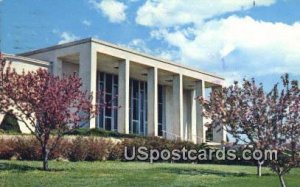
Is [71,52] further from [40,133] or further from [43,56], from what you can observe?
[40,133]

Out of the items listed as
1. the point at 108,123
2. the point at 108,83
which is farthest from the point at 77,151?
the point at 108,83

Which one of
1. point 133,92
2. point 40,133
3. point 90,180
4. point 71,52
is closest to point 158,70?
point 133,92

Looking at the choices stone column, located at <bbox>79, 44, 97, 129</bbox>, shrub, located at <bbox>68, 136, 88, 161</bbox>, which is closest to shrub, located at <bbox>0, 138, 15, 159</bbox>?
shrub, located at <bbox>68, 136, 88, 161</bbox>

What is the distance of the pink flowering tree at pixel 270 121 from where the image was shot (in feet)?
48.3

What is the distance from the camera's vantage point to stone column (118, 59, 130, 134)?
124 ft

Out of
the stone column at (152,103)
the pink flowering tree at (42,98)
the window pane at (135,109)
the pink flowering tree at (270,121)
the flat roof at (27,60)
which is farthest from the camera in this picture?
the window pane at (135,109)

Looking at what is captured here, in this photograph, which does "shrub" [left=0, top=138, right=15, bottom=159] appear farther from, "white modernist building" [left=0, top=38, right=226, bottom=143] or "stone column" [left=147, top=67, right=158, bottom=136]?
"stone column" [left=147, top=67, right=158, bottom=136]

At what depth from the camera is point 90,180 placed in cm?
1622

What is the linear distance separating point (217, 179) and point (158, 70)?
2542cm

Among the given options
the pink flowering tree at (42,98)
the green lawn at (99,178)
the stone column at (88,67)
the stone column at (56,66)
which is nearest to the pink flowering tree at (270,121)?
the green lawn at (99,178)

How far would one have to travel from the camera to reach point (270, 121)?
15148mm

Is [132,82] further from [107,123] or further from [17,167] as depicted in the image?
[17,167]

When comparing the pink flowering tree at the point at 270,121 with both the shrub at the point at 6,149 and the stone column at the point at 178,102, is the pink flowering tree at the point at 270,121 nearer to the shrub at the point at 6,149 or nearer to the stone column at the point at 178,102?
the shrub at the point at 6,149

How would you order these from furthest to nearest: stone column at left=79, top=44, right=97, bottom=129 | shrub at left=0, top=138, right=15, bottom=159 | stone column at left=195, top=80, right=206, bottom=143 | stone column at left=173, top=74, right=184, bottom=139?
stone column at left=195, top=80, right=206, bottom=143 → stone column at left=173, top=74, right=184, bottom=139 → stone column at left=79, top=44, right=97, bottom=129 → shrub at left=0, top=138, right=15, bottom=159
